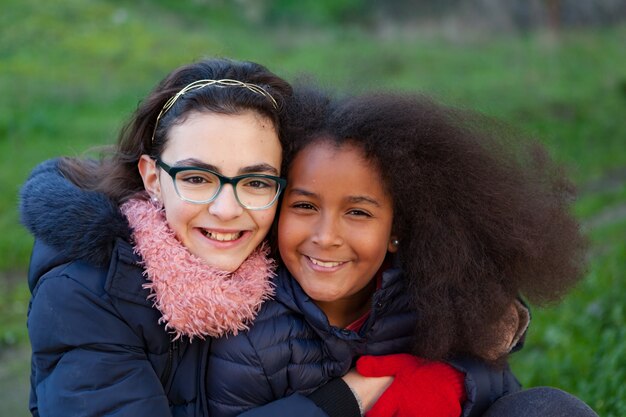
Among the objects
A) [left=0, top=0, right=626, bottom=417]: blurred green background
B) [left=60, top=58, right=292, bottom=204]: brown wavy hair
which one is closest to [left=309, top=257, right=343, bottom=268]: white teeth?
[left=60, top=58, right=292, bottom=204]: brown wavy hair

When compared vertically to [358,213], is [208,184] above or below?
above

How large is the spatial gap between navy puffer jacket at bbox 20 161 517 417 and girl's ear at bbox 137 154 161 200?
0.17 meters

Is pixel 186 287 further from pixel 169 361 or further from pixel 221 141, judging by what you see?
pixel 221 141

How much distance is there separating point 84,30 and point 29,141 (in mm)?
3895

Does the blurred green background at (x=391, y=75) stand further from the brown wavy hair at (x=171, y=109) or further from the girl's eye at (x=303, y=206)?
the girl's eye at (x=303, y=206)

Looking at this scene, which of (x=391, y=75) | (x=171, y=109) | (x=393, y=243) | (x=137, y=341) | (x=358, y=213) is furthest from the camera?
(x=391, y=75)

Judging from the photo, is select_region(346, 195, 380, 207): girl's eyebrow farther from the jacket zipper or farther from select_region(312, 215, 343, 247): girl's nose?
the jacket zipper

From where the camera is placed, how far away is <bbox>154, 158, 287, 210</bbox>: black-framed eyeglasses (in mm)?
2604

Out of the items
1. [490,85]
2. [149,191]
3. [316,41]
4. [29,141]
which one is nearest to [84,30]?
[29,141]

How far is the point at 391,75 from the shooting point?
13133 millimetres

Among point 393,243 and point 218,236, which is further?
point 393,243

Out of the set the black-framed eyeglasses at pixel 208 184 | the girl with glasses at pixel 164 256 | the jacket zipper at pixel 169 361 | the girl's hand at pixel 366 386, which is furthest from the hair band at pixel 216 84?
the girl's hand at pixel 366 386

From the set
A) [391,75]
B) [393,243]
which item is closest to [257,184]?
[393,243]

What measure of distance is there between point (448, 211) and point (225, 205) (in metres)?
0.81
